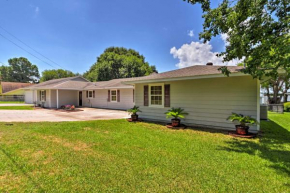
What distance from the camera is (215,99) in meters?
7.27

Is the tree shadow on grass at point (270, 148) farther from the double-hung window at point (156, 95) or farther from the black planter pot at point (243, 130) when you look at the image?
the double-hung window at point (156, 95)

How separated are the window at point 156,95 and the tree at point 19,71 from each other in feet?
216

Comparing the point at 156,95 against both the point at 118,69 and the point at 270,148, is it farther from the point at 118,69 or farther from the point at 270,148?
the point at 118,69

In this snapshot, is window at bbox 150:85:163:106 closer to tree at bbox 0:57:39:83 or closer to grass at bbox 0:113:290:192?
grass at bbox 0:113:290:192

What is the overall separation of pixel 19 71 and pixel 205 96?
229 feet

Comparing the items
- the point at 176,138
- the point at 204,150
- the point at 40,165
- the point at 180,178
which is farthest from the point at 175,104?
the point at 40,165

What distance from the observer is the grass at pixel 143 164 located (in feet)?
8.95

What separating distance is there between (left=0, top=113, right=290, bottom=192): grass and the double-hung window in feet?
12.0

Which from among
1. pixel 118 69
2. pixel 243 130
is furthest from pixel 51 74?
pixel 243 130

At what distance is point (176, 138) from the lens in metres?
5.73

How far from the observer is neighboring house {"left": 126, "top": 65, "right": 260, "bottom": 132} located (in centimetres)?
652

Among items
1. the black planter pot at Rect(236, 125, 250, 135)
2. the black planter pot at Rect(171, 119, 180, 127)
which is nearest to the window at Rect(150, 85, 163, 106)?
the black planter pot at Rect(171, 119, 180, 127)

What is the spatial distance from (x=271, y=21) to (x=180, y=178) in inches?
195

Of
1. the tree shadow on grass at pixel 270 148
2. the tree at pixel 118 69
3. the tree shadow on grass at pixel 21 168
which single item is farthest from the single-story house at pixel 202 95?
the tree at pixel 118 69
